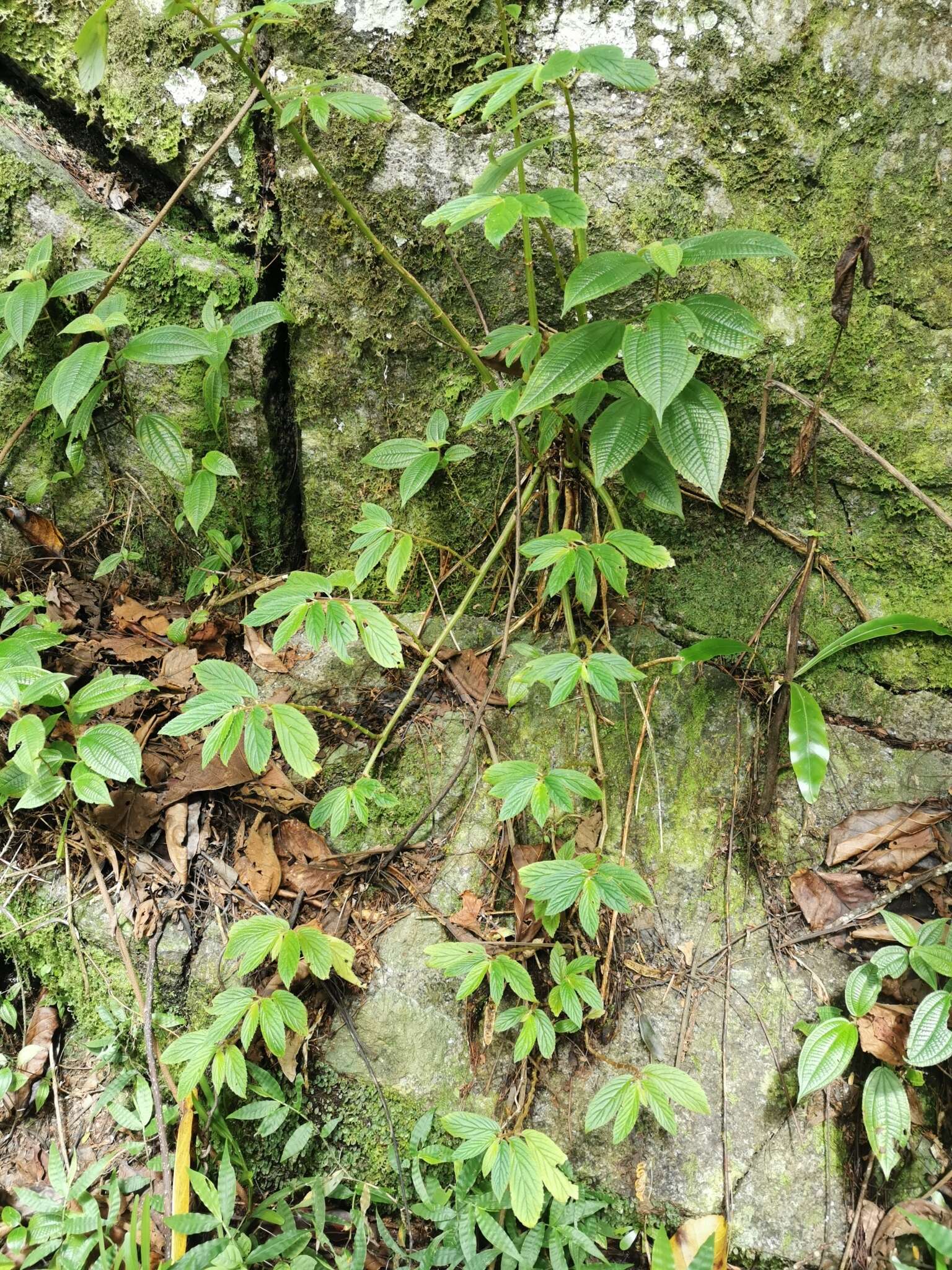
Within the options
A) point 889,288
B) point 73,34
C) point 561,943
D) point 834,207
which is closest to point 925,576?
point 889,288

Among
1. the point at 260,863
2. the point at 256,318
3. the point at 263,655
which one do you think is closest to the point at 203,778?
the point at 260,863

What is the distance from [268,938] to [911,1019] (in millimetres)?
1346

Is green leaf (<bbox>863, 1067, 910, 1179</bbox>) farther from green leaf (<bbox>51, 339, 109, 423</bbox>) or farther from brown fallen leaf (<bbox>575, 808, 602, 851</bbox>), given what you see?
green leaf (<bbox>51, 339, 109, 423</bbox>)

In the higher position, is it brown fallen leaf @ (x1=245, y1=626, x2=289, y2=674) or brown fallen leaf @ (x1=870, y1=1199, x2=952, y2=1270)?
brown fallen leaf @ (x1=245, y1=626, x2=289, y2=674)

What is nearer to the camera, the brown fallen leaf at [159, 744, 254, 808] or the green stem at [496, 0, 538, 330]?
the green stem at [496, 0, 538, 330]

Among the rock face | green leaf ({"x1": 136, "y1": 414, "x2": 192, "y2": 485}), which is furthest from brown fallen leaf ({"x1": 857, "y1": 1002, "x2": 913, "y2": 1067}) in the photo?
green leaf ({"x1": 136, "y1": 414, "x2": 192, "y2": 485})

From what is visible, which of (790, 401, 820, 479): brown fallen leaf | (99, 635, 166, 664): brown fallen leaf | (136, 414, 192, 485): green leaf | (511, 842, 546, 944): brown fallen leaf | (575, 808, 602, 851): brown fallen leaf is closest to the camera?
(511, 842, 546, 944): brown fallen leaf

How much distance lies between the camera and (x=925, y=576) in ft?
6.93

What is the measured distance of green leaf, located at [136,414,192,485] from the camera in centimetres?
221

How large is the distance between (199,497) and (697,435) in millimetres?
1327

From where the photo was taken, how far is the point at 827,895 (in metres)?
1.93

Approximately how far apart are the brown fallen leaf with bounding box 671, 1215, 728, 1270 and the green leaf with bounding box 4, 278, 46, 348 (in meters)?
2.50

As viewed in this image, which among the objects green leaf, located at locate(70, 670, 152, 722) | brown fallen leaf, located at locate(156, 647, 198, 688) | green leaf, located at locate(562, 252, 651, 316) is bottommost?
brown fallen leaf, located at locate(156, 647, 198, 688)

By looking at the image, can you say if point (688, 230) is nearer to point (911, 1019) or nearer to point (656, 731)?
point (656, 731)
